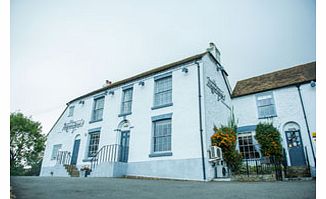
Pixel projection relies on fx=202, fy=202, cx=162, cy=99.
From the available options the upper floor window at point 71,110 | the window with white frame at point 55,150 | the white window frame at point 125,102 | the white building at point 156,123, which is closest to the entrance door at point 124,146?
the white building at point 156,123

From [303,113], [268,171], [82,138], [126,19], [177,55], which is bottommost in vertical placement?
[268,171]

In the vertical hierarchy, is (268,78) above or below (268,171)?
above

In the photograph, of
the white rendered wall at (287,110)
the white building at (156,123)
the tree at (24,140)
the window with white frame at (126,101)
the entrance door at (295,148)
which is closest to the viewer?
the white building at (156,123)

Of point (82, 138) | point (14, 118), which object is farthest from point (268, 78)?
point (14, 118)

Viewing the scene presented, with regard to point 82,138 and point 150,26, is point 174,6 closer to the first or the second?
point 150,26

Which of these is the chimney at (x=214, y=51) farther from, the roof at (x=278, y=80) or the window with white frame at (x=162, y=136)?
the window with white frame at (x=162, y=136)

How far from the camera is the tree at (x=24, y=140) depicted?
25.6m

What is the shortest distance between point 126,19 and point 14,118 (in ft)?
90.0

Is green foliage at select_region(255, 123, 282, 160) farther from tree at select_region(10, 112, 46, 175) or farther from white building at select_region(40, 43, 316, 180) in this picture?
tree at select_region(10, 112, 46, 175)

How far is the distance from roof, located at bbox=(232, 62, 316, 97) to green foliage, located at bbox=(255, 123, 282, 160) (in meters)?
2.95

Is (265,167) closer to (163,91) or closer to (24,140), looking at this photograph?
(163,91)

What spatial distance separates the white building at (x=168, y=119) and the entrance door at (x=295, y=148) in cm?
24

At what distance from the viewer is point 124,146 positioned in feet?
39.5

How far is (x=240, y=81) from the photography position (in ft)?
55.7
